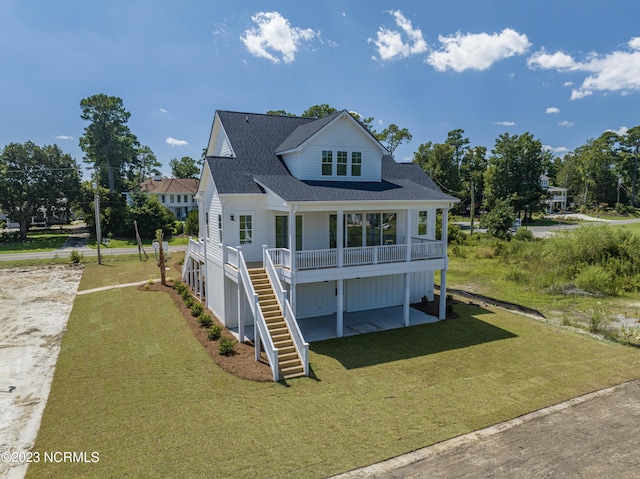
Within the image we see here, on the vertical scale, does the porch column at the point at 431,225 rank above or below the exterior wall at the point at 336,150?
below

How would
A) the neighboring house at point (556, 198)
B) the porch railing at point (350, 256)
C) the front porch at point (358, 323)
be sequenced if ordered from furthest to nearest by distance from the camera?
the neighboring house at point (556, 198)
the front porch at point (358, 323)
the porch railing at point (350, 256)

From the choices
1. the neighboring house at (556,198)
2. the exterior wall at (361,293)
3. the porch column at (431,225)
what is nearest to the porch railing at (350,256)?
the exterior wall at (361,293)

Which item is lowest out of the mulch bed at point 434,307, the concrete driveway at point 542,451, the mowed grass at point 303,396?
the concrete driveway at point 542,451

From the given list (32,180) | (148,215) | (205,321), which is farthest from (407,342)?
(32,180)

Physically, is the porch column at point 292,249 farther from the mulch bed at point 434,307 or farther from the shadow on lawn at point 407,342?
the mulch bed at point 434,307

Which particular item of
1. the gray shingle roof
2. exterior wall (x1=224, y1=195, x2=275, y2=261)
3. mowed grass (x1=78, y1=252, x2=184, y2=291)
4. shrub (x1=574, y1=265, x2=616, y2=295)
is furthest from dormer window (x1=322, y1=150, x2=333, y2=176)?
shrub (x1=574, y1=265, x2=616, y2=295)

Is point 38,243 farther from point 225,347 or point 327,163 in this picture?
point 225,347

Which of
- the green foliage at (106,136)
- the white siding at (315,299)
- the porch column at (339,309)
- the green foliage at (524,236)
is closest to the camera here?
the porch column at (339,309)
